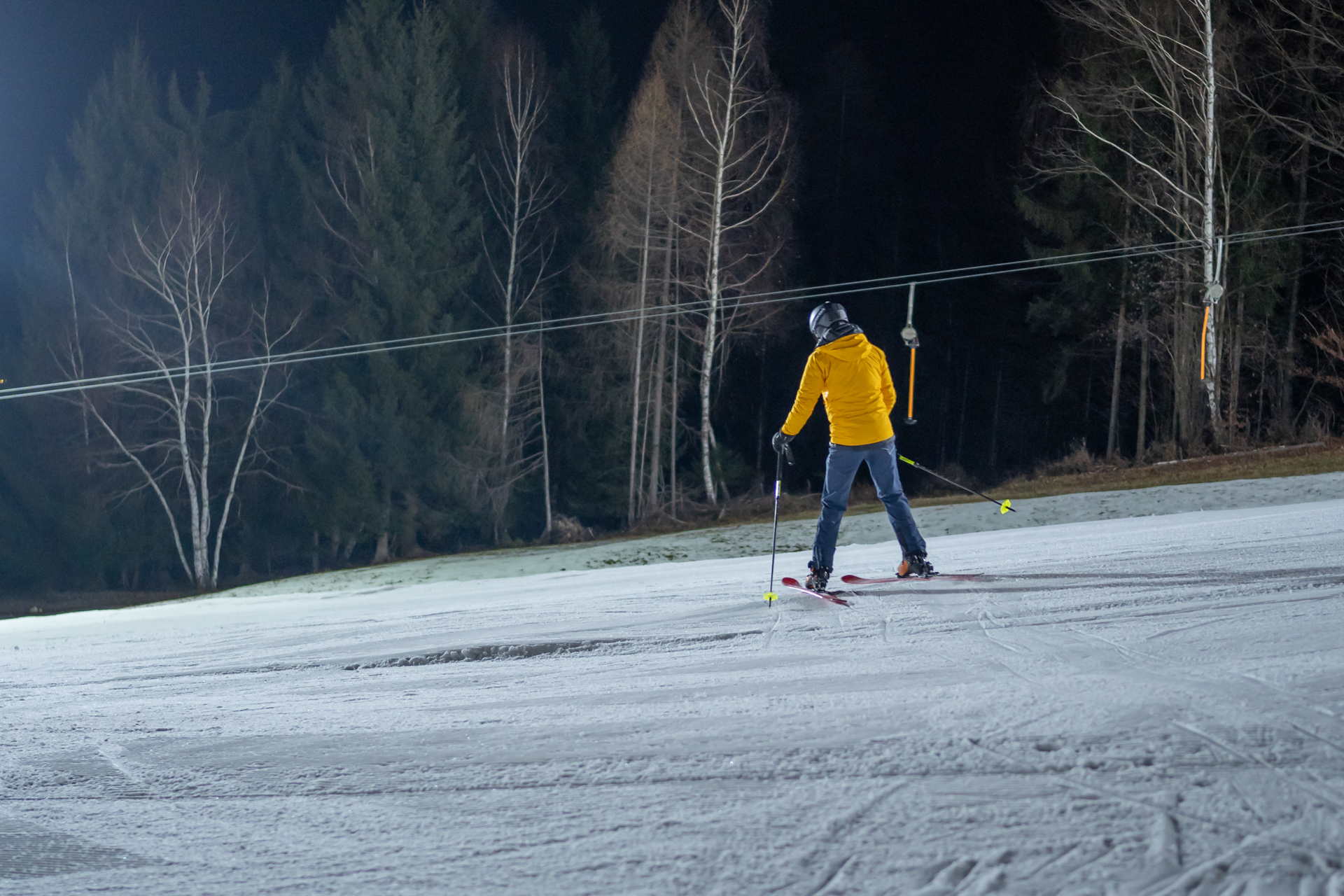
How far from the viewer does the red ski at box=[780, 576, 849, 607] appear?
23.2 feet

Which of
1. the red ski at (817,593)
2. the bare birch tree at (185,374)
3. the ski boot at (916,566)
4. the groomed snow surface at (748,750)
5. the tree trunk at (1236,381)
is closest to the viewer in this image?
the groomed snow surface at (748,750)

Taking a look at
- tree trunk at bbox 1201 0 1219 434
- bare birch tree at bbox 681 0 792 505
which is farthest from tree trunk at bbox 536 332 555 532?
tree trunk at bbox 1201 0 1219 434

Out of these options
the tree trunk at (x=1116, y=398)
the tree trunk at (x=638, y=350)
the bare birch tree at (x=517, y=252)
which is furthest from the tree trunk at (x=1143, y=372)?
the bare birch tree at (x=517, y=252)

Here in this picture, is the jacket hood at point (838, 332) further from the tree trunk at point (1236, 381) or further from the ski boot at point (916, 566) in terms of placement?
the tree trunk at point (1236, 381)

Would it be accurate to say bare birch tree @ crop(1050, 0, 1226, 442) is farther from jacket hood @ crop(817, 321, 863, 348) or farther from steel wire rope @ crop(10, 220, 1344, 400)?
jacket hood @ crop(817, 321, 863, 348)

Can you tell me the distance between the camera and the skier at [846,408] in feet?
23.2

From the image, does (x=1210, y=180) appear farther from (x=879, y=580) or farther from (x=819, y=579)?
(x=819, y=579)

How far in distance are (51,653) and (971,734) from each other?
8.20 meters

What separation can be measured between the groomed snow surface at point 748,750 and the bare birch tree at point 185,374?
75.8 feet

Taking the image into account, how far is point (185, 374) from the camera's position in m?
27.4

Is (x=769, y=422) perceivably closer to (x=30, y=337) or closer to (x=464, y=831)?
(x=30, y=337)

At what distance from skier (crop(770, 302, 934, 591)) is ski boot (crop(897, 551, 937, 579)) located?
0.64m

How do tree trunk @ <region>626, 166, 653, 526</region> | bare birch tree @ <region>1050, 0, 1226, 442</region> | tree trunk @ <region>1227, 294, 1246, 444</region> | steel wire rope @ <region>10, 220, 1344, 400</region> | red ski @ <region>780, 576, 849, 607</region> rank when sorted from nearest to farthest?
red ski @ <region>780, 576, 849, 607</region>, tree trunk @ <region>1227, 294, 1246, 444</region>, bare birch tree @ <region>1050, 0, 1226, 442</region>, steel wire rope @ <region>10, 220, 1344, 400</region>, tree trunk @ <region>626, 166, 653, 526</region>

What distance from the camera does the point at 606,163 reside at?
3102 cm
